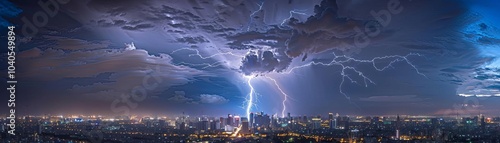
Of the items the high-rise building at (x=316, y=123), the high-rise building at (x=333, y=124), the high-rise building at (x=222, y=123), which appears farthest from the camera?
the high-rise building at (x=316, y=123)

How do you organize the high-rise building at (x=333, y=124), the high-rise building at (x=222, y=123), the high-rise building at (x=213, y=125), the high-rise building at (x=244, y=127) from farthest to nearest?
the high-rise building at (x=333, y=124)
the high-rise building at (x=213, y=125)
the high-rise building at (x=222, y=123)
the high-rise building at (x=244, y=127)

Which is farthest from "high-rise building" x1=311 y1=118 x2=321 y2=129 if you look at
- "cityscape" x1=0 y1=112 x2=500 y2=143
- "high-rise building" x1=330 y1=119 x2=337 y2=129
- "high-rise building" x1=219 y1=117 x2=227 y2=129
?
"high-rise building" x1=219 y1=117 x2=227 y2=129

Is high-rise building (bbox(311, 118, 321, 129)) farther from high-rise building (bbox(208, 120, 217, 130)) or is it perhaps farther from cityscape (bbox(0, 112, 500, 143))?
high-rise building (bbox(208, 120, 217, 130))

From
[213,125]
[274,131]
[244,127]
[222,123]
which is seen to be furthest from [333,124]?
[213,125]

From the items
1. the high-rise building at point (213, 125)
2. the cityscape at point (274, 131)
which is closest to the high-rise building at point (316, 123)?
the cityscape at point (274, 131)

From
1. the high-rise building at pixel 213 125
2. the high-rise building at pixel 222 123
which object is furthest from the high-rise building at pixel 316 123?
the high-rise building at pixel 213 125

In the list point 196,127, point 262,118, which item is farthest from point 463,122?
point 196,127

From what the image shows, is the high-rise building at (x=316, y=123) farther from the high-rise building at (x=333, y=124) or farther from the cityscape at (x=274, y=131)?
the high-rise building at (x=333, y=124)

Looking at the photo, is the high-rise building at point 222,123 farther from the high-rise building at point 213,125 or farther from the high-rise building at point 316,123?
the high-rise building at point 316,123

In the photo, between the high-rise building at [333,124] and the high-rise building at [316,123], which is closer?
the high-rise building at [333,124]
